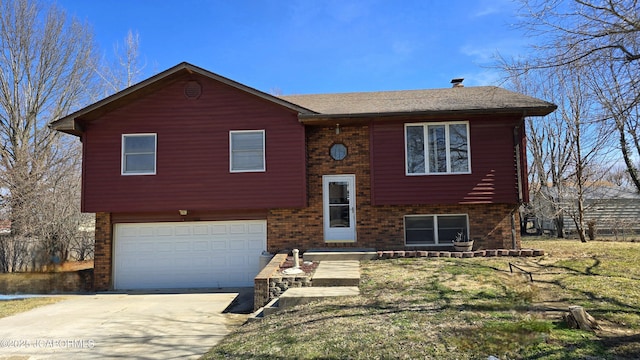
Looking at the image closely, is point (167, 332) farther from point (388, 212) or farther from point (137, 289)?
point (388, 212)

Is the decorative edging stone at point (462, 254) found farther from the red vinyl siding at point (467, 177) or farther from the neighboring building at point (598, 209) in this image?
the neighboring building at point (598, 209)

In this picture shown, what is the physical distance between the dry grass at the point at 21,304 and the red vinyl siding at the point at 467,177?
876 centimetres

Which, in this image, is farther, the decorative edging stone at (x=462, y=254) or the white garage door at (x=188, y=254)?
the white garage door at (x=188, y=254)

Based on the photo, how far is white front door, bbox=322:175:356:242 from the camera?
11.3m

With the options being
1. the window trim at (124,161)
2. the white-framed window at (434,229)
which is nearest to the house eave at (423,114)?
the white-framed window at (434,229)

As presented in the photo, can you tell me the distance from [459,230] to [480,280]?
393cm

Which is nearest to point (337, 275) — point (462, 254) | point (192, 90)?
point (462, 254)

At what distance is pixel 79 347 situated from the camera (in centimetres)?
602

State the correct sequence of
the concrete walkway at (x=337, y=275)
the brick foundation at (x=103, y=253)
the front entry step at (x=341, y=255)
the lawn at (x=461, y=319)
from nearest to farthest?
the lawn at (x=461, y=319)
the concrete walkway at (x=337, y=275)
the front entry step at (x=341, y=255)
the brick foundation at (x=103, y=253)

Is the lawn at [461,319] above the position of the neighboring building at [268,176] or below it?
below

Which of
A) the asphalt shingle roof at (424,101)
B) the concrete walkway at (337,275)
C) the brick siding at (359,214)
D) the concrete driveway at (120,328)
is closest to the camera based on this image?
the concrete driveway at (120,328)

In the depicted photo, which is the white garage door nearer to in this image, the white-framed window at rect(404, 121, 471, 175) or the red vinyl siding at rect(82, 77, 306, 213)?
the red vinyl siding at rect(82, 77, 306, 213)

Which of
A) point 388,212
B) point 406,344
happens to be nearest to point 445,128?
point 388,212

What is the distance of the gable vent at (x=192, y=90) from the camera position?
452 inches
